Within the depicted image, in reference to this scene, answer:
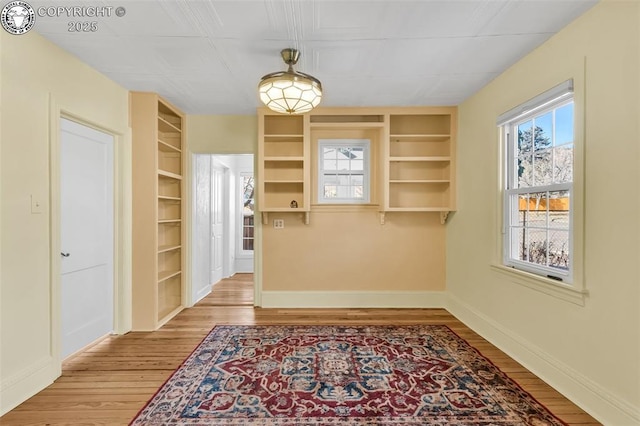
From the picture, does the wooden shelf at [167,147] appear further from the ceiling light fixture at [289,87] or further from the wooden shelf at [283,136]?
the ceiling light fixture at [289,87]

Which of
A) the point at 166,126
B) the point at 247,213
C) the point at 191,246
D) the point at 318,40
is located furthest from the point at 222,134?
the point at 247,213

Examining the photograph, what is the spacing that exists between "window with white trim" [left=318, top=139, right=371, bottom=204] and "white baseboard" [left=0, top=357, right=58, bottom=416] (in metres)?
3.02

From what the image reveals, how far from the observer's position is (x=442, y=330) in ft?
10.7

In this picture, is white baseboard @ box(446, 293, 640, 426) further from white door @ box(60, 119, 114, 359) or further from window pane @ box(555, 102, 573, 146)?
white door @ box(60, 119, 114, 359)

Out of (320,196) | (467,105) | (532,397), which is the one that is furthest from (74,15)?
(532,397)

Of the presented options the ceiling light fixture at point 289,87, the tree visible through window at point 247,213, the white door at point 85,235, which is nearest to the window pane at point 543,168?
the ceiling light fixture at point 289,87

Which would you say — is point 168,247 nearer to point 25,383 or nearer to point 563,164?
point 25,383

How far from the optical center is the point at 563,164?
227cm

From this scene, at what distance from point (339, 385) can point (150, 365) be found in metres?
1.58

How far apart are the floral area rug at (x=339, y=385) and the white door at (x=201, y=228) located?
1.47m

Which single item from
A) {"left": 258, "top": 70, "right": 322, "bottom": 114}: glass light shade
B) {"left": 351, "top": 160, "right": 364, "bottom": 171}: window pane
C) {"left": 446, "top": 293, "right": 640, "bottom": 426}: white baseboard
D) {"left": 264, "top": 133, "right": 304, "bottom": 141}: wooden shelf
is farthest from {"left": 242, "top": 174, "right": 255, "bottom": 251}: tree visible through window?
{"left": 446, "top": 293, "right": 640, "bottom": 426}: white baseboard

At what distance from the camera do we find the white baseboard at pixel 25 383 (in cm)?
195

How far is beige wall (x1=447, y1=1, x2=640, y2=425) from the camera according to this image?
1.69 m

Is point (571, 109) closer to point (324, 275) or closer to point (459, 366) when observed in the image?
point (459, 366)
